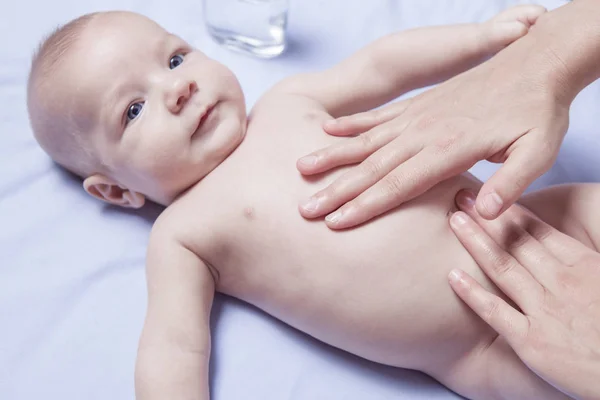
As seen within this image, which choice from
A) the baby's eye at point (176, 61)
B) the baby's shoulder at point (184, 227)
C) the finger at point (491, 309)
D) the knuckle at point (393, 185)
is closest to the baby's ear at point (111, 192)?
the baby's shoulder at point (184, 227)

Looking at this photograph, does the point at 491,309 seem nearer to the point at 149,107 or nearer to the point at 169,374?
the point at 169,374

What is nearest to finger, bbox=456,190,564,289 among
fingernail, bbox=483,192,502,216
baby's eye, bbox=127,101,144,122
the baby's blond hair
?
fingernail, bbox=483,192,502,216

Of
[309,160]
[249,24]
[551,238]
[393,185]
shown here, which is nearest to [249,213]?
[309,160]

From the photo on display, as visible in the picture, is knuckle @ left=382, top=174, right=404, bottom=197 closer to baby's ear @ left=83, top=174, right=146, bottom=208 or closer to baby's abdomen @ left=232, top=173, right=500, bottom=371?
baby's abdomen @ left=232, top=173, right=500, bottom=371

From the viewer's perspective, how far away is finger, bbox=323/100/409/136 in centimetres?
102

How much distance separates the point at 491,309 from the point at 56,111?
75 centimetres

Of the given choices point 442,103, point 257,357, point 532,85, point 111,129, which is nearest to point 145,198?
point 111,129

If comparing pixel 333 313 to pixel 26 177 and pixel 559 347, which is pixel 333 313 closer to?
pixel 559 347

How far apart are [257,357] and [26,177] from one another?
1.85ft

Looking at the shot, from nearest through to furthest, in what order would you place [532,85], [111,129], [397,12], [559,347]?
[559,347]
[532,85]
[111,129]
[397,12]

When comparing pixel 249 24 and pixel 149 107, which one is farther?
pixel 249 24

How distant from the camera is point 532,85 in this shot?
90 centimetres

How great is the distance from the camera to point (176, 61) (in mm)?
1083

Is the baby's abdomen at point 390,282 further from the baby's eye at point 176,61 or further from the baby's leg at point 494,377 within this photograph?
the baby's eye at point 176,61
